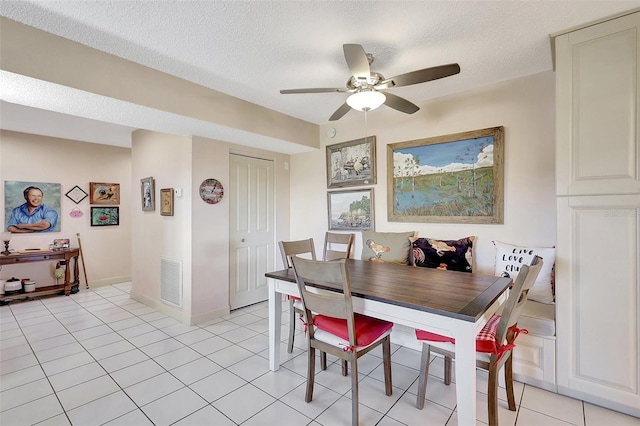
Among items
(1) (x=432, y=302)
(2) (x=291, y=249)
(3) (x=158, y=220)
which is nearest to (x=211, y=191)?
(3) (x=158, y=220)

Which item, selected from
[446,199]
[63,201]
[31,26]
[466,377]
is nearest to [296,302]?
[466,377]

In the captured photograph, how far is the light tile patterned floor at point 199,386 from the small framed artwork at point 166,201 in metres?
1.39

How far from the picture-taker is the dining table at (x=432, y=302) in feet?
4.68

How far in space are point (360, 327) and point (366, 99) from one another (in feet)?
5.17

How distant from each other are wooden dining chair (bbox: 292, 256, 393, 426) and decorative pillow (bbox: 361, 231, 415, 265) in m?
1.17

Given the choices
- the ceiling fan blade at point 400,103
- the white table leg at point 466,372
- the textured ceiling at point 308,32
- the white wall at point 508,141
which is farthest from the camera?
the white wall at point 508,141

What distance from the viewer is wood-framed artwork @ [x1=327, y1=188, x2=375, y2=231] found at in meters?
3.72

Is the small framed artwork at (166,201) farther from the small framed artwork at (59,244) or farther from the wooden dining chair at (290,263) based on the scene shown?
the small framed artwork at (59,244)

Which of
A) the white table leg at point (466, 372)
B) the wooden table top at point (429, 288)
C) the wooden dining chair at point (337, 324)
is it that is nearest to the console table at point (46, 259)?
the wooden table top at point (429, 288)

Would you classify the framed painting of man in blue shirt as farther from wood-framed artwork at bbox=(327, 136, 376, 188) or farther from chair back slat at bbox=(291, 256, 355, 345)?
chair back slat at bbox=(291, 256, 355, 345)

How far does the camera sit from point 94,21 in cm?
189

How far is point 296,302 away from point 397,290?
1243 millimetres

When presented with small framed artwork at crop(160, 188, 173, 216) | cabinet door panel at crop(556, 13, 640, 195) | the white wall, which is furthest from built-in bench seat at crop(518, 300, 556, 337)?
small framed artwork at crop(160, 188, 173, 216)

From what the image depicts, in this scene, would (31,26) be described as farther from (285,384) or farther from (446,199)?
(446,199)
